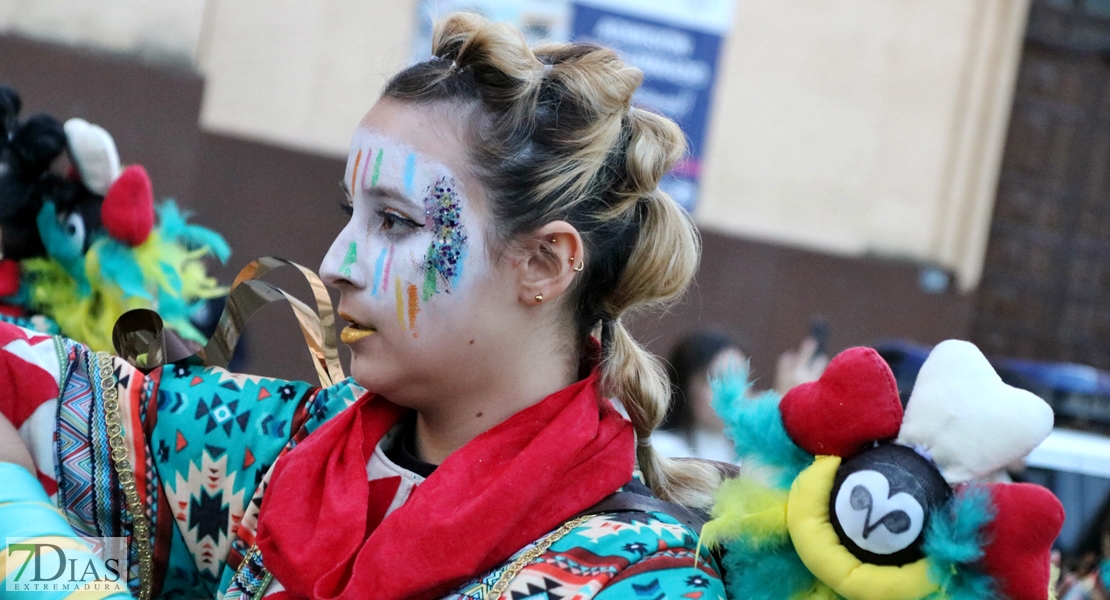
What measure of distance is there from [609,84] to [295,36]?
4402mm

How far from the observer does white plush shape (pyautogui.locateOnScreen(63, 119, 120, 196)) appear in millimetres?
2746

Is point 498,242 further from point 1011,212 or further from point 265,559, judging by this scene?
point 1011,212

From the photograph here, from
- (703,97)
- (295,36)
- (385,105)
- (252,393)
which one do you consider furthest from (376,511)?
(703,97)

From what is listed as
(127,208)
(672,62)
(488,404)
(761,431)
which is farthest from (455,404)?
(672,62)

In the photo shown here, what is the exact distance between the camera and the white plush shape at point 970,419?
4.30 ft

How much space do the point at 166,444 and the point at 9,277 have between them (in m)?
1.17

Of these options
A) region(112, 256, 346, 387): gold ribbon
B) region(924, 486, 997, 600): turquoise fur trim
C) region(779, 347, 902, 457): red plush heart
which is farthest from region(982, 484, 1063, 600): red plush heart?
region(112, 256, 346, 387): gold ribbon

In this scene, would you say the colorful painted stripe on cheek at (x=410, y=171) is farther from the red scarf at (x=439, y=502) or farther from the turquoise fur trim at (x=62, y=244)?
the turquoise fur trim at (x=62, y=244)

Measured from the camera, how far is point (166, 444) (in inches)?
72.1

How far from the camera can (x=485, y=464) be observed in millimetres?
1588

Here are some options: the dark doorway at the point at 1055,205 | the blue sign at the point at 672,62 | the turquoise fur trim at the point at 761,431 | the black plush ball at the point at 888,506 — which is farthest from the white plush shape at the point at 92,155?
the dark doorway at the point at 1055,205

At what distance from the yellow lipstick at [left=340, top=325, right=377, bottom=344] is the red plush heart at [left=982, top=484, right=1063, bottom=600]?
873 mm

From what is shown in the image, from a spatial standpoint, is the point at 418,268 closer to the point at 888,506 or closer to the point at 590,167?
the point at 590,167

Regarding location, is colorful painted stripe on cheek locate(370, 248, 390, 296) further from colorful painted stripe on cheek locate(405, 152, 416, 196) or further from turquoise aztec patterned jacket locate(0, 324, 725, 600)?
turquoise aztec patterned jacket locate(0, 324, 725, 600)
